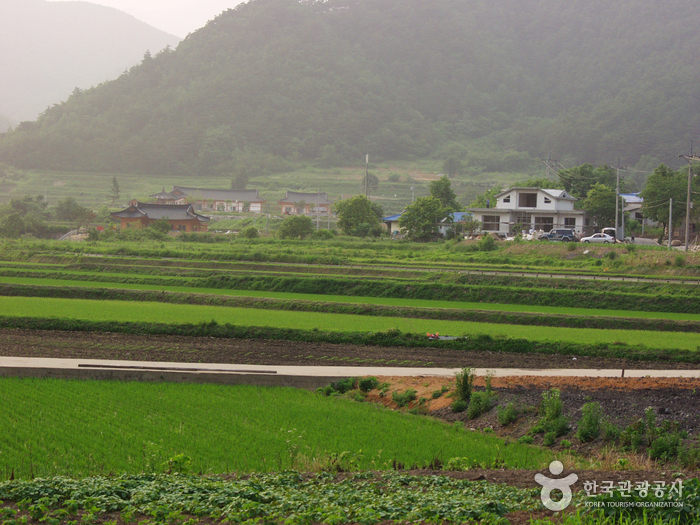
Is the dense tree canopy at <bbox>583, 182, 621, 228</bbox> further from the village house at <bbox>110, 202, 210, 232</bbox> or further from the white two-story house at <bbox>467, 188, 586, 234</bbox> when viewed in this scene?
the village house at <bbox>110, 202, 210, 232</bbox>

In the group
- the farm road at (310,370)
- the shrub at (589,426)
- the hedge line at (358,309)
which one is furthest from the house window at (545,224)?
the shrub at (589,426)

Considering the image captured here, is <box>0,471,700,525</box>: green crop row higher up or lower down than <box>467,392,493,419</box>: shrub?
higher up

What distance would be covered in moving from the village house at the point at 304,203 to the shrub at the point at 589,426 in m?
88.2

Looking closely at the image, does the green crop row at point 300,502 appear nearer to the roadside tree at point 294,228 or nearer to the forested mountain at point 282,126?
the roadside tree at point 294,228

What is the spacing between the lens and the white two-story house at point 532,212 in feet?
201

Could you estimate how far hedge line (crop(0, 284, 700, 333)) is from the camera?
21969mm

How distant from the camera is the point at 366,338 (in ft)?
59.8

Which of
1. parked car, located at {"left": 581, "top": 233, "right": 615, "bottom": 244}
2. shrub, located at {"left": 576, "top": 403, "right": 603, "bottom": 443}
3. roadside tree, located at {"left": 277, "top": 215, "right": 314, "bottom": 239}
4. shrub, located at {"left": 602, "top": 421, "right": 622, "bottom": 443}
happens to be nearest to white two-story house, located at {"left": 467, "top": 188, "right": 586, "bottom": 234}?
parked car, located at {"left": 581, "top": 233, "right": 615, "bottom": 244}

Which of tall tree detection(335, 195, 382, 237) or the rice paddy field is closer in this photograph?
the rice paddy field

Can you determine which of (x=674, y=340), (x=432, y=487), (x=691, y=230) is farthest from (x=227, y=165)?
(x=432, y=487)

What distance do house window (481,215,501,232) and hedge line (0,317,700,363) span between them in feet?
154

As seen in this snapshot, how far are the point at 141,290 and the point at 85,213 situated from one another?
45218 mm

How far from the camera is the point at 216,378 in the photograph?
13.0 m

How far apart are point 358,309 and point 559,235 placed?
1485 inches
